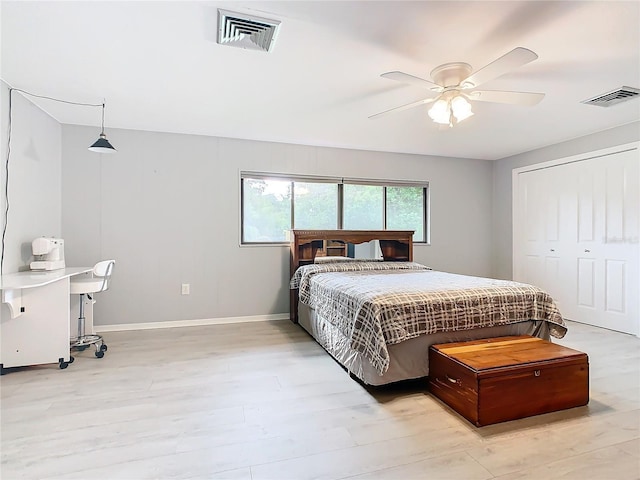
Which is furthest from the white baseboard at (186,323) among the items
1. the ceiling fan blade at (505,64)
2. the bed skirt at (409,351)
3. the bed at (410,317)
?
the ceiling fan blade at (505,64)

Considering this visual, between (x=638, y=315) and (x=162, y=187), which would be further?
(x=162, y=187)

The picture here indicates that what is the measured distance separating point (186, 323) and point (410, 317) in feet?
9.28

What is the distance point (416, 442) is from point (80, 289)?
2883mm

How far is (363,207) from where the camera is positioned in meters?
4.91

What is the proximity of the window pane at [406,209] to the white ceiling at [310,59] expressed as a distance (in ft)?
4.72

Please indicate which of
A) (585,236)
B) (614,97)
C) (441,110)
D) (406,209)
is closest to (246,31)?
(441,110)

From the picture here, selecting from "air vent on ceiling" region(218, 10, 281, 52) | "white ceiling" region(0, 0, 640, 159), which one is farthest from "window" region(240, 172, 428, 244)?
"air vent on ceiling" region(218, 10, 281, 52)

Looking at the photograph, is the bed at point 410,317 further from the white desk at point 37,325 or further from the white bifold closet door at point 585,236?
the white desk at point 37,325

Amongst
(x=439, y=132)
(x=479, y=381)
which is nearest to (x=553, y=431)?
(x=479, y=381)

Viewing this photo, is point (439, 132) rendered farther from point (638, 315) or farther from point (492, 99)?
point (638, 315)

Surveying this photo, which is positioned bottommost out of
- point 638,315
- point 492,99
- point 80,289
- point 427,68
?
point 638,315

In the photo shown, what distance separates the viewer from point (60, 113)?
3.41 metres

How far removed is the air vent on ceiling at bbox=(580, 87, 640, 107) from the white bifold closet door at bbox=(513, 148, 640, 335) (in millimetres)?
960

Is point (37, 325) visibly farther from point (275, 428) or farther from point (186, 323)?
point (275, 428)
